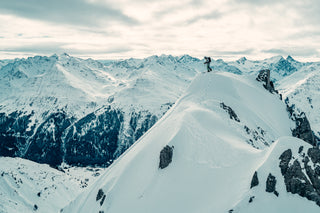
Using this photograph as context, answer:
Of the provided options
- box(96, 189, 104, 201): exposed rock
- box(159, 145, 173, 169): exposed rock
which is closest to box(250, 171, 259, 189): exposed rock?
box(159, 145, 173, 169): exposed rock

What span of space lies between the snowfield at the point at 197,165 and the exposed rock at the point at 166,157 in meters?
1.25

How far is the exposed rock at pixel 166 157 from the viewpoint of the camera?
7125 cm

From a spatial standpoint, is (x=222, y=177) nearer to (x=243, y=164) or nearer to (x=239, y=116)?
(x=243, y=164)

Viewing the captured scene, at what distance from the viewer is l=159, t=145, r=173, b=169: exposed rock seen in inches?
2805

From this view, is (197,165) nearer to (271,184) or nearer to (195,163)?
(195,163)

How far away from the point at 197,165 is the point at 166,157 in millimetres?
9109

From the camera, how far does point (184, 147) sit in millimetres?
72562

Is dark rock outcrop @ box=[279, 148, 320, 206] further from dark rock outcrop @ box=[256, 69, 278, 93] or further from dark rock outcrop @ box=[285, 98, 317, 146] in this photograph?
dark rock outcrop @ box=[256, 69, 278, 93]

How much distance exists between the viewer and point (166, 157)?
71500mm

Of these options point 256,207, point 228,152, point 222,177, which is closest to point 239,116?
point 228,152

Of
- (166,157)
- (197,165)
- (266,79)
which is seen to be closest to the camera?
(197,165)

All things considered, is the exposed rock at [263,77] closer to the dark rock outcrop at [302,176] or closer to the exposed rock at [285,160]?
the dark rock outcrop at [302,176]

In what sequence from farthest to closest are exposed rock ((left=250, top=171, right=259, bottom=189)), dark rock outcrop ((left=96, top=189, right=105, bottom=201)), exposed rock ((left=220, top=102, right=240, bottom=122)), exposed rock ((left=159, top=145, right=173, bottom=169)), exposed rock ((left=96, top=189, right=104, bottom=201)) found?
exposed rock ((left=220, top=102, right=240, bottom=122)) < exposed rock ((left=96, top=189, right=104, bottom=201)) < dark rock outcrop ((left=96, top=189, right=105, bottom=201)) < exposed rock ((left=159, top=145, right=173, bottom=169)) < exposed rock ((left=250, top=171, right=259, bottom=189))

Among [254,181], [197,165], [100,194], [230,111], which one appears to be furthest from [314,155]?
[100,194]
